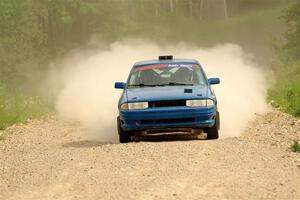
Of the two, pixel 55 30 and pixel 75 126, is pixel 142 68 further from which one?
pixel 55 30

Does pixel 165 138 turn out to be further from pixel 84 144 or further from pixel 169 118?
pixel 84 144

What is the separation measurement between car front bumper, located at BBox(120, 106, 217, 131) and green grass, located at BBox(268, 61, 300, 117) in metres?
5.46

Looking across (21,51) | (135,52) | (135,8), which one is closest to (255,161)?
(135,52)

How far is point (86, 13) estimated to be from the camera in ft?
139

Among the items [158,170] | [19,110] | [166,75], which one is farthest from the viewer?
[19,110]

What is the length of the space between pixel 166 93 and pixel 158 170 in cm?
356

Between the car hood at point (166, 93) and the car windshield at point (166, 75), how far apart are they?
422 millimetres

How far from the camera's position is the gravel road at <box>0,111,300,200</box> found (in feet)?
24.8

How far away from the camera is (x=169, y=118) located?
38.6ft

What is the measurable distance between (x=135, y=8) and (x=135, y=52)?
20.8m

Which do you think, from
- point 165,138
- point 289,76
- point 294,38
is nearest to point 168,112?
point 165,138

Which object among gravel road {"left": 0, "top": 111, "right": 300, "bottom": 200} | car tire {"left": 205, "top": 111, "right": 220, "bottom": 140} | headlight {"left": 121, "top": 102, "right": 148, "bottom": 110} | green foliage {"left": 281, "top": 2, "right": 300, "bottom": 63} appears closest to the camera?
gravel road {"left": 0, "top": 111, "right": 300, "bottom": 200}

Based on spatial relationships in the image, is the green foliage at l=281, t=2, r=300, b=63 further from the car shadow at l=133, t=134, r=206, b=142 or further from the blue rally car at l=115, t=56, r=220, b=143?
the blue rally car at l=115, t=56, r=220, b=143

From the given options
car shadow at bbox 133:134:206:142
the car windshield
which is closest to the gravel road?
car shadow at bbox 133:134:206:142
